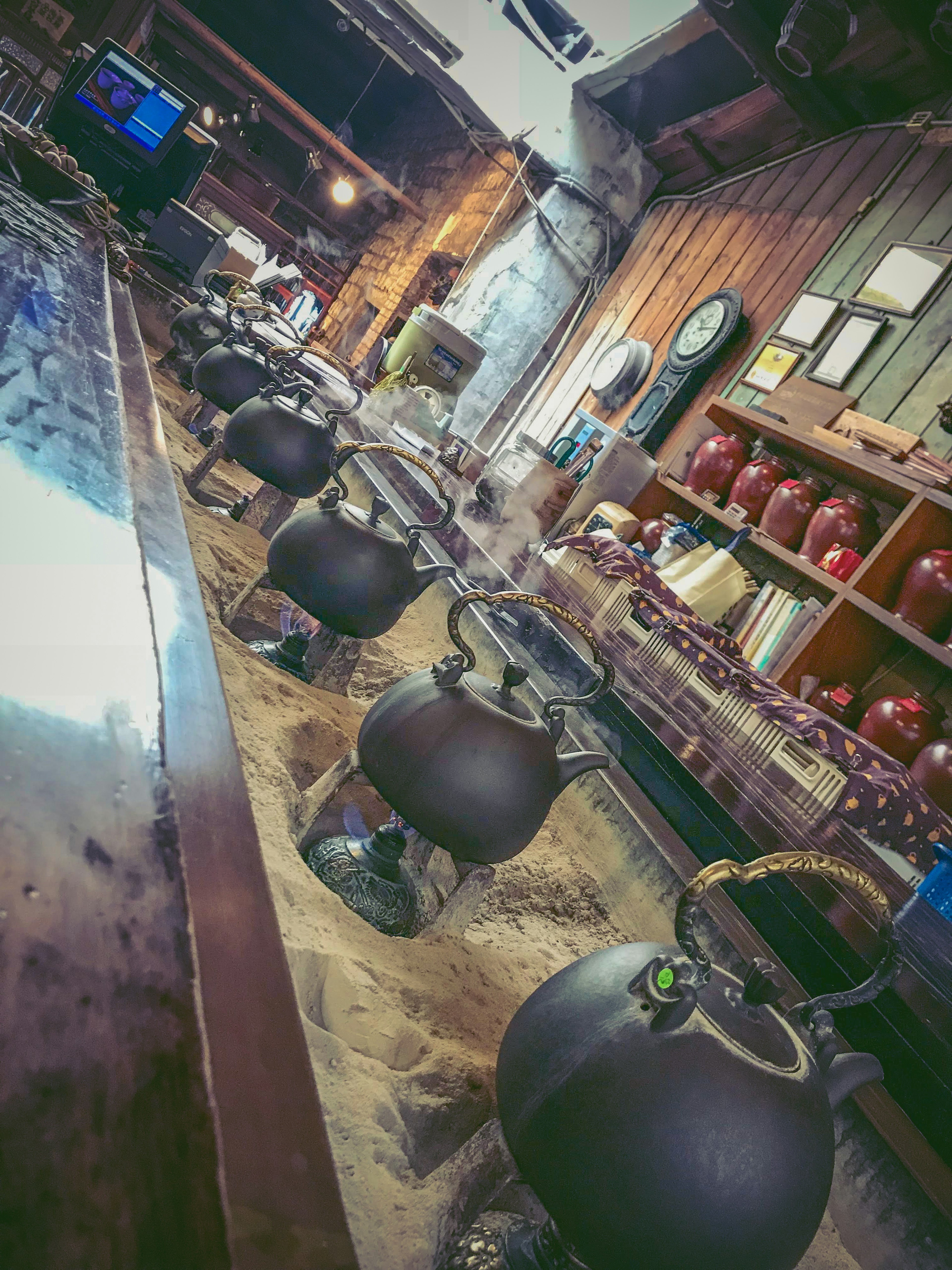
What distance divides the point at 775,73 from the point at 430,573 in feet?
14.9

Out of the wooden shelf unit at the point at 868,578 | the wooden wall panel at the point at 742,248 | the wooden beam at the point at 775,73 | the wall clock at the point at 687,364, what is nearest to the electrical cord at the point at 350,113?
the wooden wall panel at the point at 742,248

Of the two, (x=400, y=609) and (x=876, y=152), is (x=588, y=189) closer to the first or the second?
(x=876, y=152)

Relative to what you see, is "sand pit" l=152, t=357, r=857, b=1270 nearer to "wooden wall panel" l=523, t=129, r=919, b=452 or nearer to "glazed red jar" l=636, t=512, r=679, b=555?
"glazed red jar" l=636, t=512, r=679, b=555

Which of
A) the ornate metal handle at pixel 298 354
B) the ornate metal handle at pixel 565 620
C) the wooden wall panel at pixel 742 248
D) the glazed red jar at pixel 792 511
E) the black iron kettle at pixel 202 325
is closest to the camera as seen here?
the ornate metal handle at pixel 565 620

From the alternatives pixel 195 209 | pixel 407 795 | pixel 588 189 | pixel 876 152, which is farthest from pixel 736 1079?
pixel 195 209

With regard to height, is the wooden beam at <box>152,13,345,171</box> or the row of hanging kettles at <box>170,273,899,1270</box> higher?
the wooden beam at <box>152,13,345,171</box>

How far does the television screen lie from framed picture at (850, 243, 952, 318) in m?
4.91

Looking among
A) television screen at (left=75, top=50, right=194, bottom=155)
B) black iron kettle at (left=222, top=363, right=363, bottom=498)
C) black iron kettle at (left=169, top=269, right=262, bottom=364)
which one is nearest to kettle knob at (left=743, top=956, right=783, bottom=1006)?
black iron kettle at (left=222, top=363, right=363, bottom=498)

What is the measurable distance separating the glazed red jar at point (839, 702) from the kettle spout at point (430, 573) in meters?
1.67

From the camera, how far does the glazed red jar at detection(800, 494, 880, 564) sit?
9.95 feet

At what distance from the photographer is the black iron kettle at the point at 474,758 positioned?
1.47 metres

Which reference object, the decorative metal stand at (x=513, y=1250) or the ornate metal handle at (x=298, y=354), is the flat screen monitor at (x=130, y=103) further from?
the decorative metal stand at (x=513, y=1250)

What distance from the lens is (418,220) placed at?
9016 mm

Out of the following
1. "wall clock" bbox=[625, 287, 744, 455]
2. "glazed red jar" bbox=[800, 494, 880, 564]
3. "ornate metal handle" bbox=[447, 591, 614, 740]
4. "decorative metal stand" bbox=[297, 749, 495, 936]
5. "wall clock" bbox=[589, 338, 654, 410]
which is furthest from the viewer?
"wall clock" bbox=[589, 338, 654, 410]
